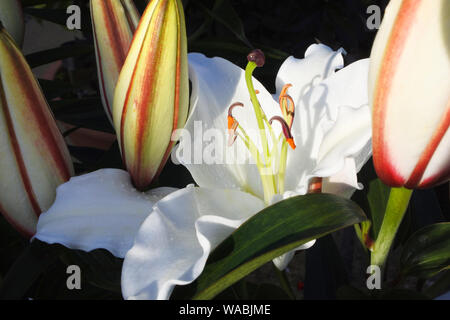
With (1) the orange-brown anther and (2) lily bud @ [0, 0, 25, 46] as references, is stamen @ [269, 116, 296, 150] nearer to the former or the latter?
(1) the orange-brown anther

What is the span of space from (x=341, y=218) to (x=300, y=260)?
104cm

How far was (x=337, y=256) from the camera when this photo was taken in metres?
0.43

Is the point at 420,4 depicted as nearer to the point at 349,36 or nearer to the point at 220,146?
the point at 220,146

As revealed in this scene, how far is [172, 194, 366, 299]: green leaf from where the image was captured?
9.3 inches

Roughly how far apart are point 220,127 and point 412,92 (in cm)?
15

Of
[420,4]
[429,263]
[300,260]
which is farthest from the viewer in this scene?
[300,260]

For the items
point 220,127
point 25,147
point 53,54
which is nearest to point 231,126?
point 220,127

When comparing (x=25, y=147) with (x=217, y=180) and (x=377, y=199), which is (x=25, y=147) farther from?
(x=377, y=199)

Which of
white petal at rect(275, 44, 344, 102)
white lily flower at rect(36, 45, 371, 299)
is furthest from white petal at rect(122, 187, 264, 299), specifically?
white petal at rect(275, 44, 344, 102)

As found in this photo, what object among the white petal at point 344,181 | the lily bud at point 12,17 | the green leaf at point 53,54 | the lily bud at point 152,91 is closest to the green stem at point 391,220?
the white petal at point 344,181

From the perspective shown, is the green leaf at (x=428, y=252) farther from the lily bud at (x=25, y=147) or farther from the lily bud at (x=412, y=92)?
the lily bud at (x=25, y=147)

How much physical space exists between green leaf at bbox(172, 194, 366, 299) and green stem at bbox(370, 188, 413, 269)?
0.03 meters

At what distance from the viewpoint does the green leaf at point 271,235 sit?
0.78 feet

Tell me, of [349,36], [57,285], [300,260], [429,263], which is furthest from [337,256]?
[300,260]
